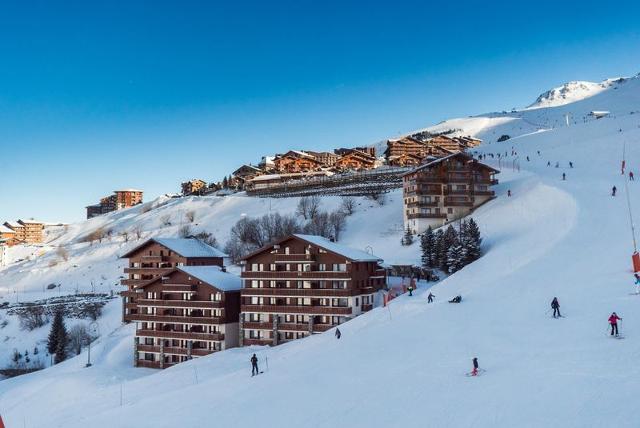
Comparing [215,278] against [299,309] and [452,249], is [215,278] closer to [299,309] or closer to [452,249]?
[299,309]

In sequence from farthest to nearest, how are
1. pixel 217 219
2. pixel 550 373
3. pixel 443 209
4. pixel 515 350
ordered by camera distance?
pixel 217 219 → pixel 443 209 → pixel 515 350 → pixel 550 373

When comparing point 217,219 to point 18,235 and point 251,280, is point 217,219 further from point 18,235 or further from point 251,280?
point 18,235

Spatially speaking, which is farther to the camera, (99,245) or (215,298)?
(99,245)

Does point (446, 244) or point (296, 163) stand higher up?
point (296, 163)

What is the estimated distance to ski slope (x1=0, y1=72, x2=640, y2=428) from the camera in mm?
20438

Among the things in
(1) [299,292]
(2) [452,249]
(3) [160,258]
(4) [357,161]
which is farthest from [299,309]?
(4) [357,161]

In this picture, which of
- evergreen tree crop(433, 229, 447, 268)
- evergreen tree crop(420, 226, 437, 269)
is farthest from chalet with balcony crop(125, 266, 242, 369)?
evergreen tree crop(433, 229, 447, 268)

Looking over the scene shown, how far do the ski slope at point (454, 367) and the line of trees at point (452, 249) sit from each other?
2.35 metres

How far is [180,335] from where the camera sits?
5681 centimetres

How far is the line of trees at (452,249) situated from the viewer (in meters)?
56.9

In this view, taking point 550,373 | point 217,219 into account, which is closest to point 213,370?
point 550,373

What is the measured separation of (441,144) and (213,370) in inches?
5437

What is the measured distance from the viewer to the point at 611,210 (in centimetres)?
5691

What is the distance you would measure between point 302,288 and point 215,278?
9.99m
